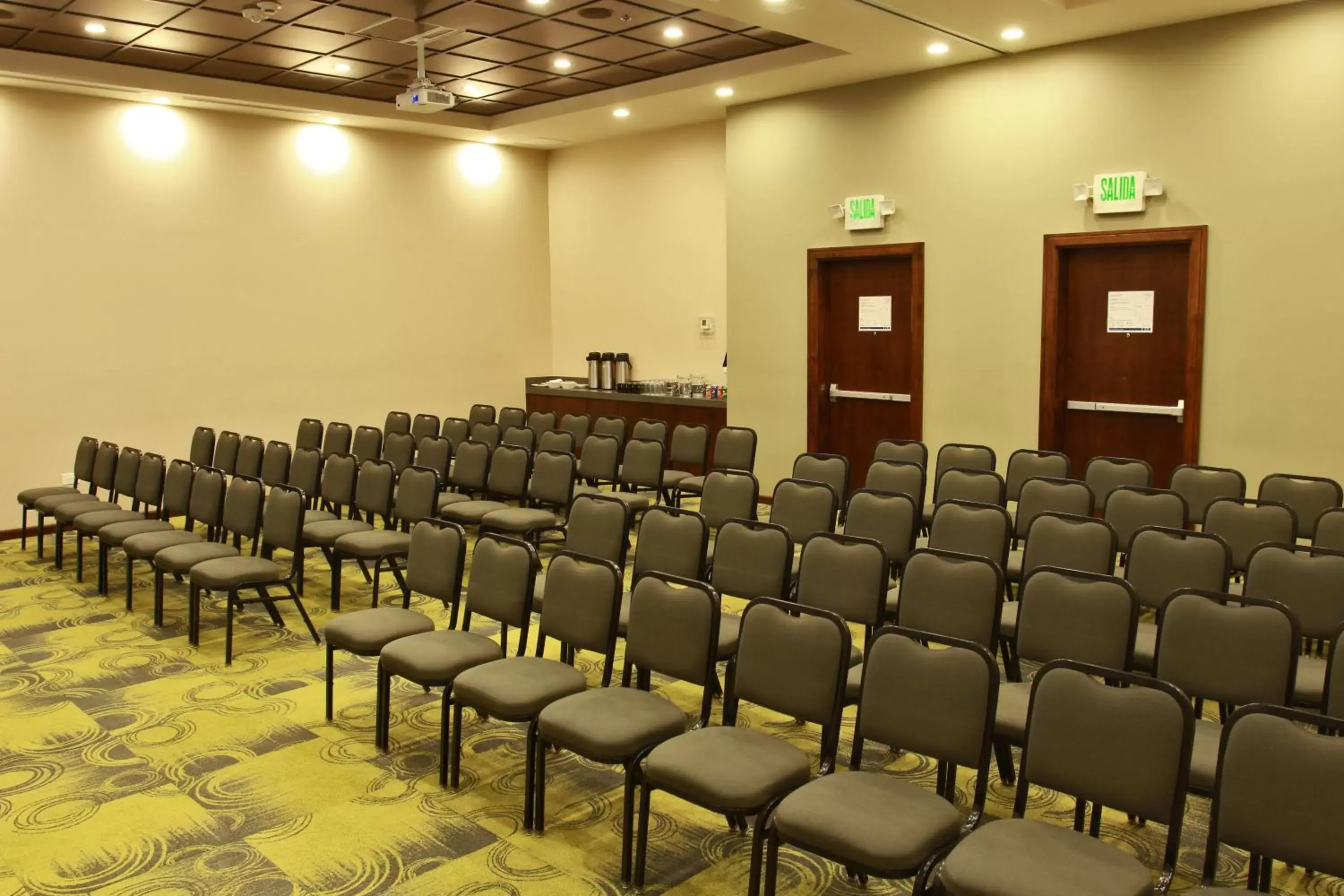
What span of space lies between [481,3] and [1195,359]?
5825 mm

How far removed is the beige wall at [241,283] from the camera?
9.76 meters

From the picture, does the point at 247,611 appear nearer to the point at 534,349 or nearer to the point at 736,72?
the point at 736,72

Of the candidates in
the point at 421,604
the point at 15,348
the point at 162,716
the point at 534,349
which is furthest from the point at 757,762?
the point at 534,349

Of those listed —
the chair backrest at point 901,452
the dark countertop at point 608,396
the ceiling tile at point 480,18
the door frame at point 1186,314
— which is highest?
the ceiling tile at point 480,18

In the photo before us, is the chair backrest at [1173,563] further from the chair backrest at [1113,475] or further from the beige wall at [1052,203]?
the beige wall at [1052,203]

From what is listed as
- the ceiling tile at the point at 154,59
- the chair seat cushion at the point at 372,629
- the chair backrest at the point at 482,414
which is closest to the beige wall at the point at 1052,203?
the chair backrest at the point at 482,414

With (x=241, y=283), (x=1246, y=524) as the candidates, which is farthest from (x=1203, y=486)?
(x=241, y=283)

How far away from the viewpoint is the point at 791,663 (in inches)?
148

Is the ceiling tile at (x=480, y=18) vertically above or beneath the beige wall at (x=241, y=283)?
above

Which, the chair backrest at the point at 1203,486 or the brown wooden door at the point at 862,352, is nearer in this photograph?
the chair backrest at the point at 1203,486

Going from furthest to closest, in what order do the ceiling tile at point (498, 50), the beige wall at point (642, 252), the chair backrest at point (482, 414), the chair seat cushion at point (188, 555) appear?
the beige wall at point (642, 252) < the chair backrest at point (482, 414) < the ceiling tile at point (498, 50) < the chair seat cushion at point (188, 555)

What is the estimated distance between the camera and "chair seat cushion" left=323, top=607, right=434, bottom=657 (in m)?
4.89

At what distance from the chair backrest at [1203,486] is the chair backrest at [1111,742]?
147 inches

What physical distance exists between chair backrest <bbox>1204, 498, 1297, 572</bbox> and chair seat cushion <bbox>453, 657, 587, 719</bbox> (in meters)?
3.47
